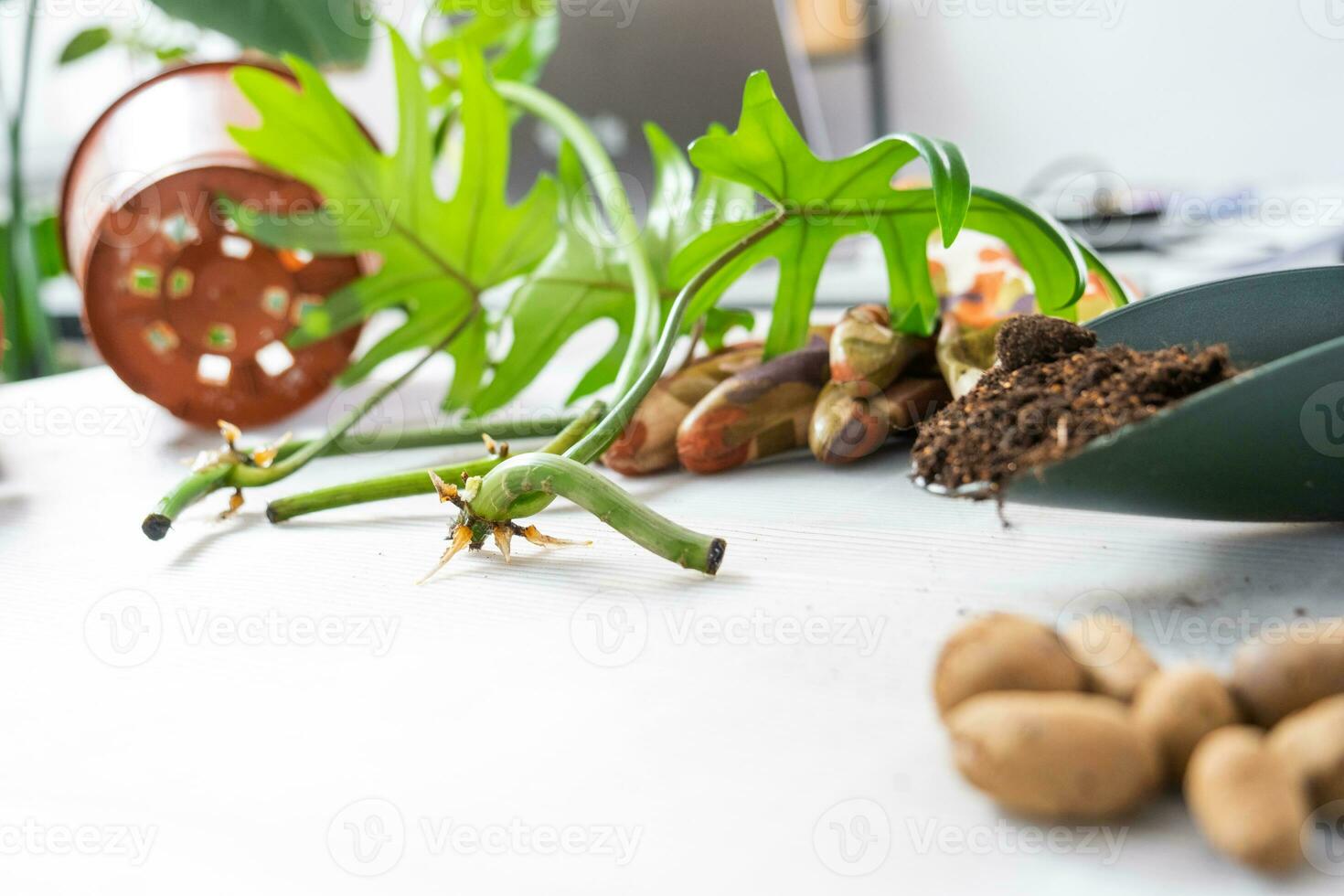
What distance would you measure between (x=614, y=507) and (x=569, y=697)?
109 mm

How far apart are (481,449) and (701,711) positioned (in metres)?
0.41

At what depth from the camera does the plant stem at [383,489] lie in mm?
551

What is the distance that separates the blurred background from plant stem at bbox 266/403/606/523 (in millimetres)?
593

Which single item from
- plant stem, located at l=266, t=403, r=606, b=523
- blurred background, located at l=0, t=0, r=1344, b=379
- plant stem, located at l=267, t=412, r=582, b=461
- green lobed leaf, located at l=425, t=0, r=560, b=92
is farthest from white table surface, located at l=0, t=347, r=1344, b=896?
blurred background, located at l=0, t=0, r=1344, b=379

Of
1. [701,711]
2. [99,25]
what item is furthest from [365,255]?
[99,25]

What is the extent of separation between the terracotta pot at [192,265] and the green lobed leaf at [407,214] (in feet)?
0.10

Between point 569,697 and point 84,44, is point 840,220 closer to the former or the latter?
point 569,697

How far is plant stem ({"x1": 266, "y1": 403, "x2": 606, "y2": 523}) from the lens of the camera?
21.7 inches

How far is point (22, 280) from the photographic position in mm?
1233

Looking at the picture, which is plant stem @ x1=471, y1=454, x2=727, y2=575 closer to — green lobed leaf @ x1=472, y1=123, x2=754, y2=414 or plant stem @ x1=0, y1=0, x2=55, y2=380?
green lobed leaf @ x1=472, y1=123, x2=754, y2=414

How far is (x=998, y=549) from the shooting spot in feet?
1.52

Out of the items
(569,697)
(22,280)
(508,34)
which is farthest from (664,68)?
(569,697)

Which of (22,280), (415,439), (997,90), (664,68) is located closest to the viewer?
(415,439)

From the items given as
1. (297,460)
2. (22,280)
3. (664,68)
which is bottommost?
(22,280)
